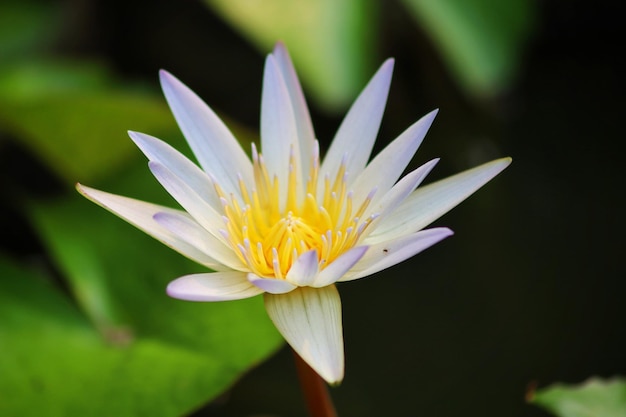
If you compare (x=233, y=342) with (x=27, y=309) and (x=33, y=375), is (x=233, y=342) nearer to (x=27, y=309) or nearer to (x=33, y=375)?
(x=33, y=375)

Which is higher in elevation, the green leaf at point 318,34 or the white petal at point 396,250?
the green leaf at point 318,34

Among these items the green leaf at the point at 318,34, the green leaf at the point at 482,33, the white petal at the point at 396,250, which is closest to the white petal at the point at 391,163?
the white petal at the point at 396,250

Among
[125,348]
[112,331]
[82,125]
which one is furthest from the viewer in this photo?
[82,125]

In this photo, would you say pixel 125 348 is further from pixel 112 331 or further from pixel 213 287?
pixel 213 287

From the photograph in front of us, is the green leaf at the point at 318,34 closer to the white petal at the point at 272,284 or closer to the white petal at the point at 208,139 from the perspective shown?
the white petal at the point at 208,139

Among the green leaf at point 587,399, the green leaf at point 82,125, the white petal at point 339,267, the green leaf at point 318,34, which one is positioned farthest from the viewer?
the green leaf at point 318,34

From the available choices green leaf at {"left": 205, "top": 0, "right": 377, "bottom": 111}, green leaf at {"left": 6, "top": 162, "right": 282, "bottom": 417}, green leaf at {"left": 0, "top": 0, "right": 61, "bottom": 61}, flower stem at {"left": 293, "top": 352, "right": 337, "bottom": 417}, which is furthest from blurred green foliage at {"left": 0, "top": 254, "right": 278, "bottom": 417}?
green leaf at {"left": 0, "top": 0, "right": 61, "bottom": 61}

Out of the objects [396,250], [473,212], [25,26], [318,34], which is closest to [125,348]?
[396,250]
